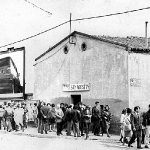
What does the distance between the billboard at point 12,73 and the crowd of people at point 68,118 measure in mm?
10752

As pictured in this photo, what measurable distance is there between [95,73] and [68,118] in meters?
4.26

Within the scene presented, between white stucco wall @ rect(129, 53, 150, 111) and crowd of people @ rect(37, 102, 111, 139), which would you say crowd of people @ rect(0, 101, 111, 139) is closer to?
crowd of people @ rect(37, 102, 111, 139)

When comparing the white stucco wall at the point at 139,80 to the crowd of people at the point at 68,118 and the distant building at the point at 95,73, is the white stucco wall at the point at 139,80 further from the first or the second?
the crowd of people at the point at 68,118

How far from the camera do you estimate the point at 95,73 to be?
72.9 feet

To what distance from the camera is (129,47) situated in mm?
20234

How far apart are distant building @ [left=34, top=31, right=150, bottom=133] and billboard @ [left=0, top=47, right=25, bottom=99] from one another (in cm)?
815

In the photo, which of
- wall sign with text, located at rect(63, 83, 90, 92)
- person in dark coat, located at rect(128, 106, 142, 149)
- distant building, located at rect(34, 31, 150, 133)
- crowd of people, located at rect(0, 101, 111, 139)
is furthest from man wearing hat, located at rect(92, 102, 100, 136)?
person in dark coat, located at rect(128, 106, 142, 149)

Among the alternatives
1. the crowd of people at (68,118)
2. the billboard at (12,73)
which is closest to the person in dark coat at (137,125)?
the crowd of people at (68,118)

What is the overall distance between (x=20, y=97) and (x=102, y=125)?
16.0m

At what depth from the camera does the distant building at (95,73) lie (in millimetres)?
20344

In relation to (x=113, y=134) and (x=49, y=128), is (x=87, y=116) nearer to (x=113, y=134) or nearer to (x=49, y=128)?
(x=113, y=134)

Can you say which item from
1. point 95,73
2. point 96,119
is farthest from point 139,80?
point 96,119

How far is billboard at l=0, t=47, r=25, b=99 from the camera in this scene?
35125 mm

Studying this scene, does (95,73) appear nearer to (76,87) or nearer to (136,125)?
(76,87)
